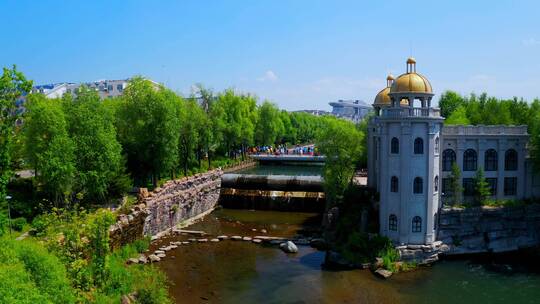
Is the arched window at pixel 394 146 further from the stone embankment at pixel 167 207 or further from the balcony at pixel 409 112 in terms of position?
the stone embankment at pixel 167 207

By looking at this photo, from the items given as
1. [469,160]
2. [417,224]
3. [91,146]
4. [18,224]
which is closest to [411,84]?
[469,160]

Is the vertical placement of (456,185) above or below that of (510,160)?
below

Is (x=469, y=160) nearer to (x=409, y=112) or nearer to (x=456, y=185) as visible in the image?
(x=456, y=185)

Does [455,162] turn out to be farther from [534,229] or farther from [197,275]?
[197,275]

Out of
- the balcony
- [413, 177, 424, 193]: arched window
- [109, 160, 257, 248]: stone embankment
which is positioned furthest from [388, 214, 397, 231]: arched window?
[109, 160, 257, 248]: stone embankment

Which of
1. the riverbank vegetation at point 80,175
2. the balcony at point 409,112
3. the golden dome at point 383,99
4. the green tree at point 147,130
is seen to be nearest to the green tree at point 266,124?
the riverbank vegetation at point 80,175

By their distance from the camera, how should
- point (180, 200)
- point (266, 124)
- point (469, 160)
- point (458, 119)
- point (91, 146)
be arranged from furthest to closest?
1. point (266, 124)
2. point (458, 119)
3. point (180, 200)
4. point (469, 160)
5. point (91, 146)
